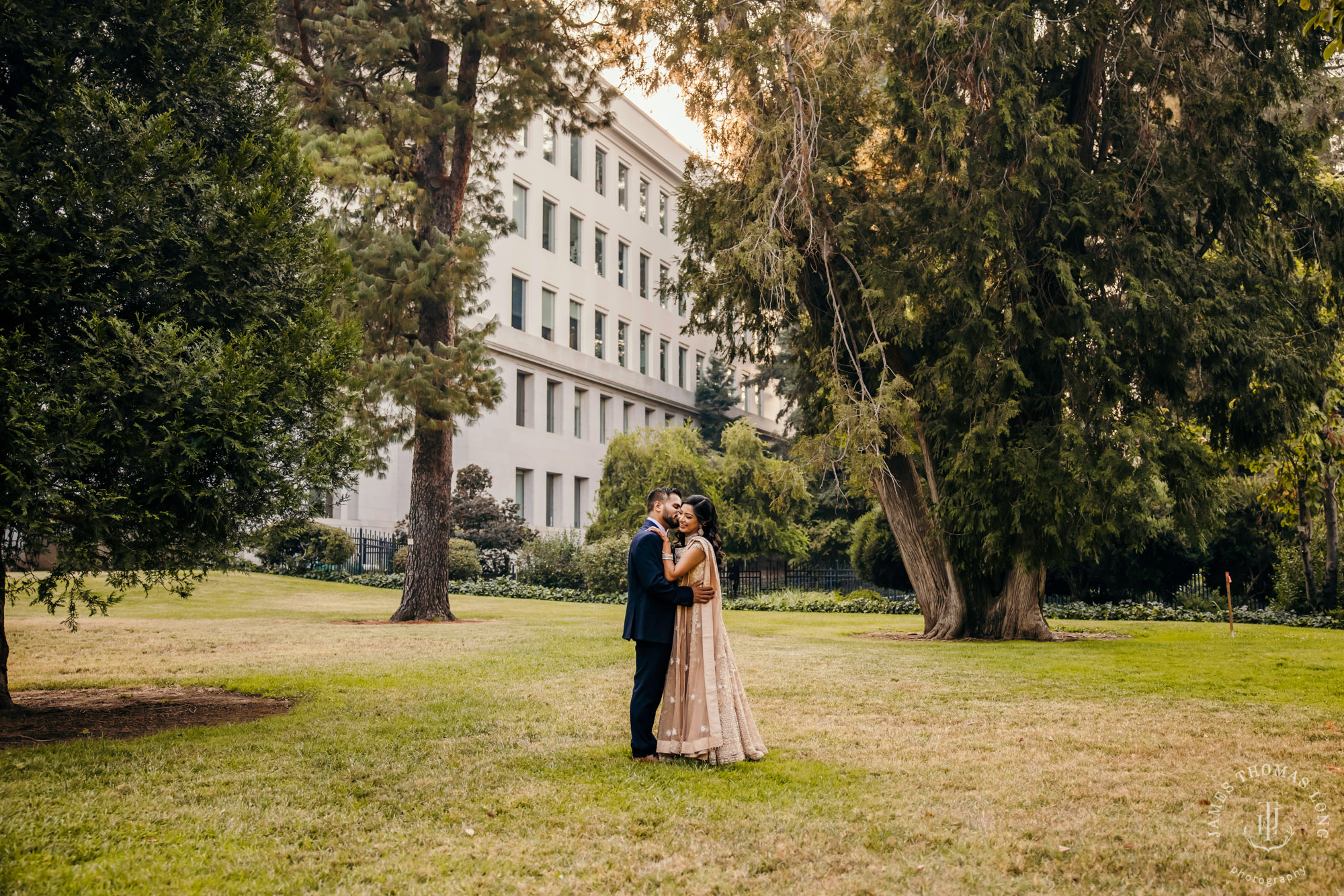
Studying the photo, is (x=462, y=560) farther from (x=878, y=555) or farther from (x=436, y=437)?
(x=878, y=555)

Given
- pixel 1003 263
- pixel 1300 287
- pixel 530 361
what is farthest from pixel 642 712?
pixel 530 361

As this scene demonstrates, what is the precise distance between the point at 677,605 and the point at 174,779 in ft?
10.7

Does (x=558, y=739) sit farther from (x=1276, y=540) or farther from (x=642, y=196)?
(x=642, y=196)

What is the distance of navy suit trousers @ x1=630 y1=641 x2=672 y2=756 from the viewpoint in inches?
261

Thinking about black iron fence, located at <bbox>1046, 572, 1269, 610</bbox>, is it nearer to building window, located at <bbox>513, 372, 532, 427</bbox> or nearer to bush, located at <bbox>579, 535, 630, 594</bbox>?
bush, located at <bbox>579, 535, 630, 594</bbox>

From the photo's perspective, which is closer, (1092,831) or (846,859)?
(846,859)

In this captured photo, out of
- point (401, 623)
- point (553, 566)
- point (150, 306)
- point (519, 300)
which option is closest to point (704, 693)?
point (150, 306)

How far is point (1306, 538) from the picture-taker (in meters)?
21.4

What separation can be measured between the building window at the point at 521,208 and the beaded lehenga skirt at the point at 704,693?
3608 cm

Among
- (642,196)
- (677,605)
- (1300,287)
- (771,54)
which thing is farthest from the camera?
(642,196)

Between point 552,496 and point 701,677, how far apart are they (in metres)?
38.3

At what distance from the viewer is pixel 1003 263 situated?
15734 mm

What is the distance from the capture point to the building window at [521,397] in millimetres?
41719

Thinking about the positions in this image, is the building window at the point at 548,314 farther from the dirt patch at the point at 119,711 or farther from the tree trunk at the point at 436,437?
the dirt patch at the point at 119,711
